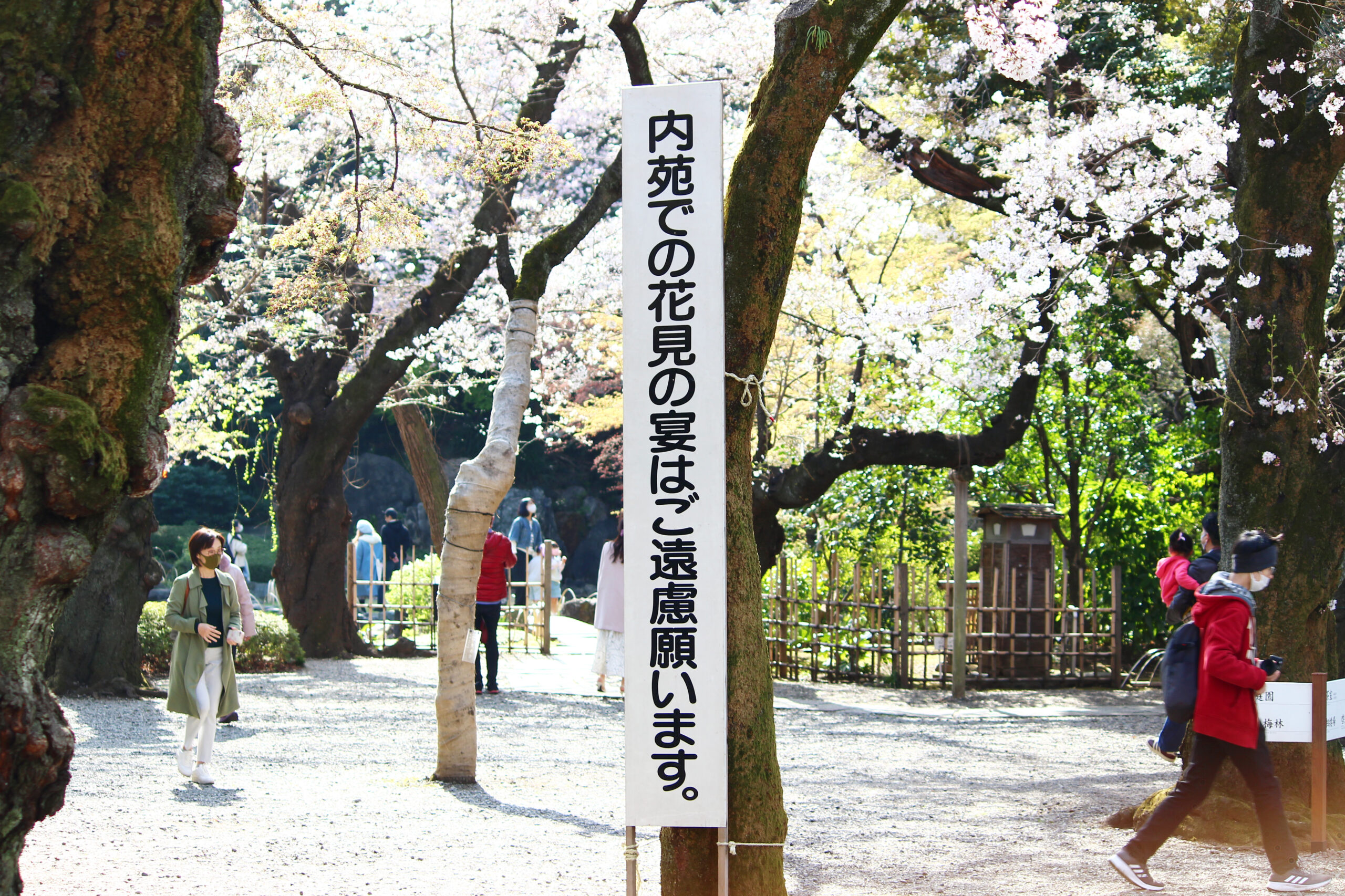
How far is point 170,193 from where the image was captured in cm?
361

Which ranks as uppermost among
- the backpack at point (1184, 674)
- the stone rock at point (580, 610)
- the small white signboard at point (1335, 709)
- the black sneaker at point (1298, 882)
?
the backpack at point (1184, 674)

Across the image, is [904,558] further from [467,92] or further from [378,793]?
[378,793]

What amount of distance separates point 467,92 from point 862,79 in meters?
5.36

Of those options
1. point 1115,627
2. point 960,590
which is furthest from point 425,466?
point 1115,627

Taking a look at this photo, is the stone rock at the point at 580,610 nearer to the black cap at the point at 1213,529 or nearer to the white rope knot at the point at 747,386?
the black cap at the point at 1213,529

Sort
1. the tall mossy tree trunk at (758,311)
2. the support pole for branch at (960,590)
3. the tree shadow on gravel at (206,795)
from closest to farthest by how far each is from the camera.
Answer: the tall mossy tree trunk at (758,311) < the tree shadow on gravel at (206,795) < the support pole for branch at (960,590)

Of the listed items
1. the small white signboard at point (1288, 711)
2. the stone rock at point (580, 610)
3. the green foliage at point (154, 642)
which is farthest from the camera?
the stone rock at point (580, 610)

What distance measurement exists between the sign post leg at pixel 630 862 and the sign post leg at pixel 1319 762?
3773 millimetres

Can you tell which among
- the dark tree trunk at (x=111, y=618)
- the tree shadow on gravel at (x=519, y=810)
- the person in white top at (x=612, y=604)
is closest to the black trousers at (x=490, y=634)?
the person in white top at (x=612, y=604)

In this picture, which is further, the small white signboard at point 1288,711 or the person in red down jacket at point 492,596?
the person in red down jacket at point 492,596

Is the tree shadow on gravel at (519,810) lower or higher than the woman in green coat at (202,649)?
lower

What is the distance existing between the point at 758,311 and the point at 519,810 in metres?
3.63

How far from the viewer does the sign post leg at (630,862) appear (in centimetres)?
396

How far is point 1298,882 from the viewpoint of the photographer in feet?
16.2
